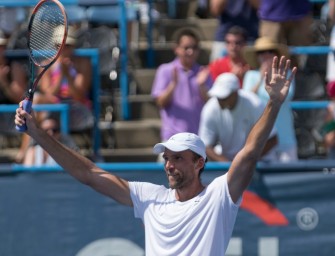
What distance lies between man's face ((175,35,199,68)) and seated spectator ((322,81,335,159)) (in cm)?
124

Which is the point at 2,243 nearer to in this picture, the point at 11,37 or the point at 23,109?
the point at 23,109

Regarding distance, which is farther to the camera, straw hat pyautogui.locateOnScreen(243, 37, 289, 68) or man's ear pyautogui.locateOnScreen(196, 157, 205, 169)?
straw hat pyautogui.locateOnScreen(243, 37, 289, 68)

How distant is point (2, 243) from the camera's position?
7.93 m


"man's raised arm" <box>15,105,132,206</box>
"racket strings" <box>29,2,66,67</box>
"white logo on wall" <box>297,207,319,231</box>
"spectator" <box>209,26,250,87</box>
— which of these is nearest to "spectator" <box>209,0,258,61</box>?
"spectator" <box>209,26,250,87</box>

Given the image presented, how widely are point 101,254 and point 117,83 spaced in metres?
3.34

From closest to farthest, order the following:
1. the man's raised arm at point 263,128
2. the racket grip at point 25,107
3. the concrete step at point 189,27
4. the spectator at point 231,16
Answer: the man's raised arm at point 263,128
the racket grip at point 25,107
the spectator at point 231,16
the concrete step at point 189,27

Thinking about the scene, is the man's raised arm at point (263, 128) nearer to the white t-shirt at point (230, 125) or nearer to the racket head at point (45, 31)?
the racket head at point (45, 31)

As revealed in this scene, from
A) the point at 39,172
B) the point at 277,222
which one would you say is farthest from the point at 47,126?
the point at 277,222

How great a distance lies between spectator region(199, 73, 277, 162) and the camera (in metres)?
8.28

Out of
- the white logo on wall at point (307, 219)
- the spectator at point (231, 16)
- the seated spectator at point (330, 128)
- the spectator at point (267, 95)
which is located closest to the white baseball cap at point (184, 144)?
the white logo on wall at point (307, 219)

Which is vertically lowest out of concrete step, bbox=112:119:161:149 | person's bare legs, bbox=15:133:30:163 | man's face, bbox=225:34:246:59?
person's bare legs, bbox=15:133:30:163

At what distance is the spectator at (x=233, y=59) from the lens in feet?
30.9

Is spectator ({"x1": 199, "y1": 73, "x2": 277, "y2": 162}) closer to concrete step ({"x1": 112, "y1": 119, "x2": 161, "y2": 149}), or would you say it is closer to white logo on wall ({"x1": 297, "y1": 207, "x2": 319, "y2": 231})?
white logo on wall ({"x1": 297, "y1": 207, "x2": 319, "y2": 231})

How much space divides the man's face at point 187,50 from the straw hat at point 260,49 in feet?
1.55
